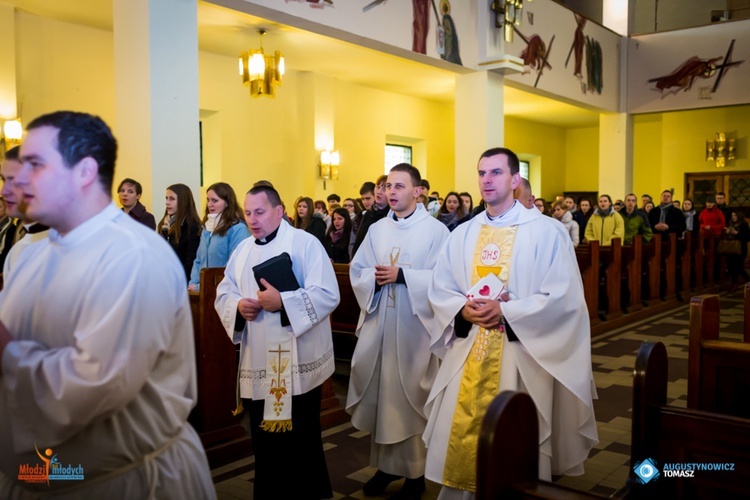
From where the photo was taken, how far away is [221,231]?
5121 millimetres

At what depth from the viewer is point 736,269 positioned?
14.0m

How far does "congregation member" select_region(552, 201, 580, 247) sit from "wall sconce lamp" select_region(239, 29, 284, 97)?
514 centimetres

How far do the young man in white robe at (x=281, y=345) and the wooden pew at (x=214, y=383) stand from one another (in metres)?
0.87

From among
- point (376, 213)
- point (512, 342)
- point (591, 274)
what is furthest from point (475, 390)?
Result: point (591, 274)

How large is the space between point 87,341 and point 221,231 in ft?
12.2

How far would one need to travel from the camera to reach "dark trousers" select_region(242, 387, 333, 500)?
11.3 ft

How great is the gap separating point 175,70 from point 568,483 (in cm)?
528

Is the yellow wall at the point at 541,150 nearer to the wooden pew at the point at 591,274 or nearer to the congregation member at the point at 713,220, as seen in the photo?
the congregation member at the point at 713,220

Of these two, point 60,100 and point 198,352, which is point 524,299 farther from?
point 60,100

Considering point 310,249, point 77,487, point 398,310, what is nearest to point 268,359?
point 310,249

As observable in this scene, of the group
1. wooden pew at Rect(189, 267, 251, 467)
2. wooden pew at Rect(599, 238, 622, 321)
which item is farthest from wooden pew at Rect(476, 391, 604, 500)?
wooden pew at Rect(599, 238, 622, 321)

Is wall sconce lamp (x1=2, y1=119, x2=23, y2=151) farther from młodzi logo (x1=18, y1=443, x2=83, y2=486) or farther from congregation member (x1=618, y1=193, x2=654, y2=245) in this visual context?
congregation member (x1=618, y1=193, x2=654, y2=245)

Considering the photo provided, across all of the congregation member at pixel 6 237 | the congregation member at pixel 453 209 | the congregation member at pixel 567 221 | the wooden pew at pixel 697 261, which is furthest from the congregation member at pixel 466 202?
the congregation member at pixel 6 237

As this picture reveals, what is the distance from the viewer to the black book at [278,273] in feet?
10.8
